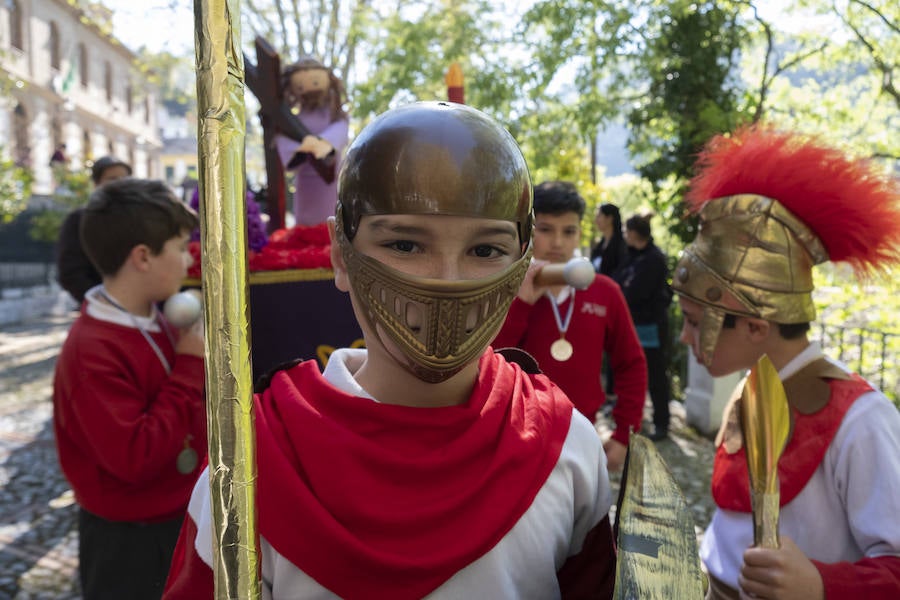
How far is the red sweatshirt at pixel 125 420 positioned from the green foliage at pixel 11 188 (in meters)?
15.1

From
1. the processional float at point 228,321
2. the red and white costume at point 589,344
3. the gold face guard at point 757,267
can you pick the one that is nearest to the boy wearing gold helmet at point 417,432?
the processional float at point 228,321

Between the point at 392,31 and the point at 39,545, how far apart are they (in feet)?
35.3

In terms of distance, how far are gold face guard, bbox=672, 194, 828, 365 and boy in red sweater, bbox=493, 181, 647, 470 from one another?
1.17m

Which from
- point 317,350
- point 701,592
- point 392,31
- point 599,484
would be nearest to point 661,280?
point 317,350

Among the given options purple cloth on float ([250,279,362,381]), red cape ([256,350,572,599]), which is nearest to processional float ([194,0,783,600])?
red cape ([256,350,572,599])

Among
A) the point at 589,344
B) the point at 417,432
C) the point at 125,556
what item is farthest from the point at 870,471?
the point at 125,556

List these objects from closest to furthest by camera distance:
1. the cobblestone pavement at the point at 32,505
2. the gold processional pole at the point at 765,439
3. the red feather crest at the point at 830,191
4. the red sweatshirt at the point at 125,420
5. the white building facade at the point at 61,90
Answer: the gold processional pole at the point at 765,439 → the red feather crest at the point at 830,191 → the red sweatshirt at the point at 125,420 → the cobblestone pavement at the point at 32,505 → the white building facade at the point at 61,90

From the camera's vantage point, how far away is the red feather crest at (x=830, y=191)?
6.44 ft

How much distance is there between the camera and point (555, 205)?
3.33 m

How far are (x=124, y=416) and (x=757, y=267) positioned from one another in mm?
2015

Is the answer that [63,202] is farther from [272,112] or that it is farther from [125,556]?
[125,556]

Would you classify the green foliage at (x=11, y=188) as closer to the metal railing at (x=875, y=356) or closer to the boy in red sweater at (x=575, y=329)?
the boy in red sweater at (x=575, y=329)

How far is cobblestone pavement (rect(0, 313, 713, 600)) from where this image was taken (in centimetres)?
402

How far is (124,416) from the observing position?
7.17 ft
